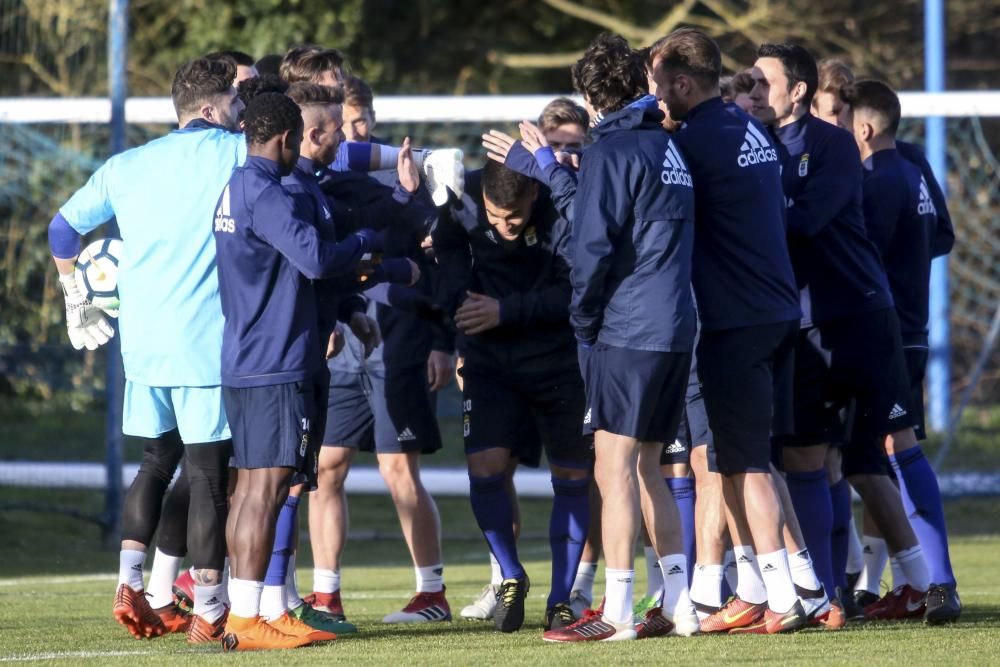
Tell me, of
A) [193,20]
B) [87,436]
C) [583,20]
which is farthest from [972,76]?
[87,436]

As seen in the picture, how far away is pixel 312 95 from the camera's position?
20.6 ft

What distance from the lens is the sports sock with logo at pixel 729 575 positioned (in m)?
6.81

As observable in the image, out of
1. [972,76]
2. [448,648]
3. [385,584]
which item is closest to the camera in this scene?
[448,648]

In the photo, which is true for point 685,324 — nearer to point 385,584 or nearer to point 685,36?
point 685,36

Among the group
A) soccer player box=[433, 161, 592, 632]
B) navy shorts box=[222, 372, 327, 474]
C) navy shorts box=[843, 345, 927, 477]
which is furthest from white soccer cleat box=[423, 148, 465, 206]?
navy shorts box=[843, 345, 927, 477]

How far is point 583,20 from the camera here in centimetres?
1991

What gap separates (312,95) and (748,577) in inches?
98.1

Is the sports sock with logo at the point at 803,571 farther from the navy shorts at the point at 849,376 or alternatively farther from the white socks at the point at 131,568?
the white socks at the point at 131,568

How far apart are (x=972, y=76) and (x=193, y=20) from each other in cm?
913


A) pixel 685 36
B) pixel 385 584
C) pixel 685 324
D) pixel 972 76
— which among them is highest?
pixel 972 76

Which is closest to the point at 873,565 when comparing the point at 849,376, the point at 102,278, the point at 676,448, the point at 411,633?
the point at 849,376

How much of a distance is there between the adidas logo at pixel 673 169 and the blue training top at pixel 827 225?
0.72 m

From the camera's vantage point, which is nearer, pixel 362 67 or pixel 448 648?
pixel 448 648

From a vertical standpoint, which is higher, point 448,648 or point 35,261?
point 35,261
